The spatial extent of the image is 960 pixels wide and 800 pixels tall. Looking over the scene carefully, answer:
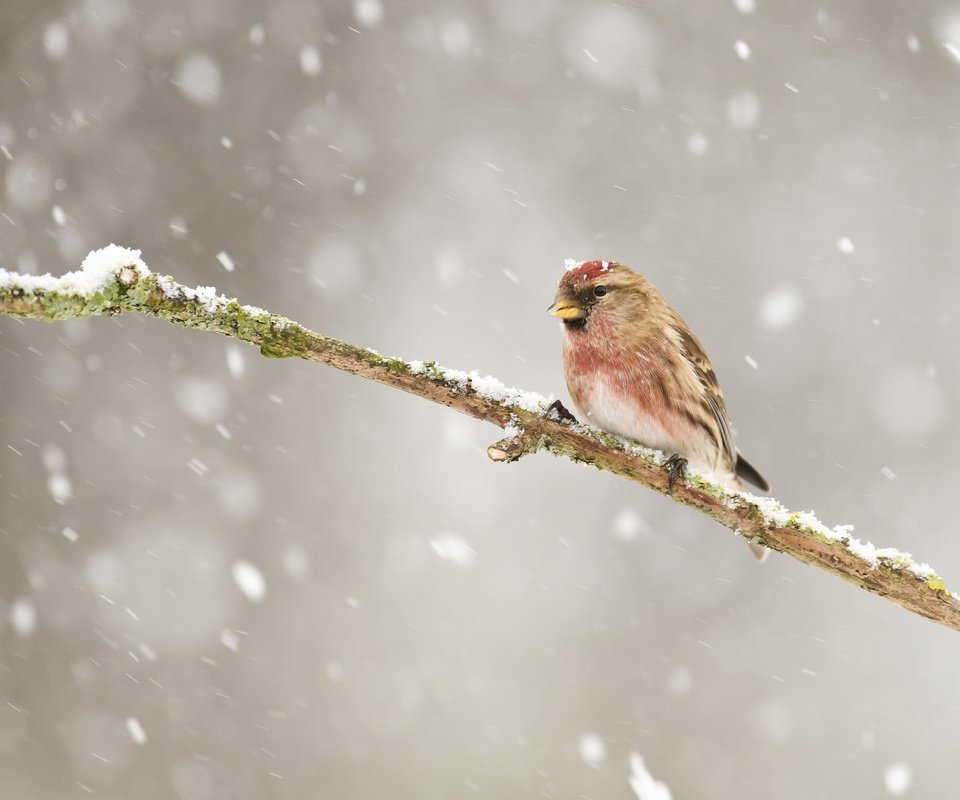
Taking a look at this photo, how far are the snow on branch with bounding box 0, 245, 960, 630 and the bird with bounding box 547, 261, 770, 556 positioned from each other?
1.14 ft

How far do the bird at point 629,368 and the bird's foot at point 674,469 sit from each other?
1.16ft

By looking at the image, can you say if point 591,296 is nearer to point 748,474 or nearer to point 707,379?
point 707,379

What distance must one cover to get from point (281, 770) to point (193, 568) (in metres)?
2.46

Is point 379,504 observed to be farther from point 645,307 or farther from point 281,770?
point 645,307

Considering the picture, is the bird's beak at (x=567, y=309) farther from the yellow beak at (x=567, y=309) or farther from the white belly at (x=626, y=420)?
the white belly at (x=626, y=420)

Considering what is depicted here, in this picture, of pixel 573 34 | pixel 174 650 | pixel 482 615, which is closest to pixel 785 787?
pixel 482 615

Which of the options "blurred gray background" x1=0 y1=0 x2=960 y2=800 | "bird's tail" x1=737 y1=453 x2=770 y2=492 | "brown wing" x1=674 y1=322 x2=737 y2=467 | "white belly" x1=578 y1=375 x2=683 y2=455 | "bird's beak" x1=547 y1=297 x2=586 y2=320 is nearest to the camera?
"white belly" x1=578 y1=375 x2=683 y2=455

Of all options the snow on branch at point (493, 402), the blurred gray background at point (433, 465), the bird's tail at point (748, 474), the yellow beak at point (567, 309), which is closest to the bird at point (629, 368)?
→ the yellow beak at point (567, 309)

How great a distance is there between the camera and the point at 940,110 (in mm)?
10875

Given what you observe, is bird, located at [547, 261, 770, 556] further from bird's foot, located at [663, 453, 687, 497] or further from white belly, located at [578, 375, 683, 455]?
bird's foot, located at [663, 453, 687, 497]

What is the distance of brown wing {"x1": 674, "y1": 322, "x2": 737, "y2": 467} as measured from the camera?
4406mm

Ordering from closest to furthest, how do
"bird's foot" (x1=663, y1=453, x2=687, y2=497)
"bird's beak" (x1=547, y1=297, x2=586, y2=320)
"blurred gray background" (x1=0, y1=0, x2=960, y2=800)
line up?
"bird's foot" (x1=663, y1=453, x2=687, y2=497), "bird's beak" (x1=547, y1=297, x2=586, y2=320), "blurred gray background" (x1=0, y1=0, x2=960, y2=800)

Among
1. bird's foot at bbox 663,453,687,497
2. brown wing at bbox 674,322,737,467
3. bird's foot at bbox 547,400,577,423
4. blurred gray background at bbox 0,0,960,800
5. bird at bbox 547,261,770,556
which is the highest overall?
blurred gray background at bbox 0,0,960,800

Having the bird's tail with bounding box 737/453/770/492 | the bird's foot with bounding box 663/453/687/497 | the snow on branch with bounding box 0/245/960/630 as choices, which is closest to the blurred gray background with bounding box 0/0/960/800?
the bird's tail with bounding box 737/453/770/492
